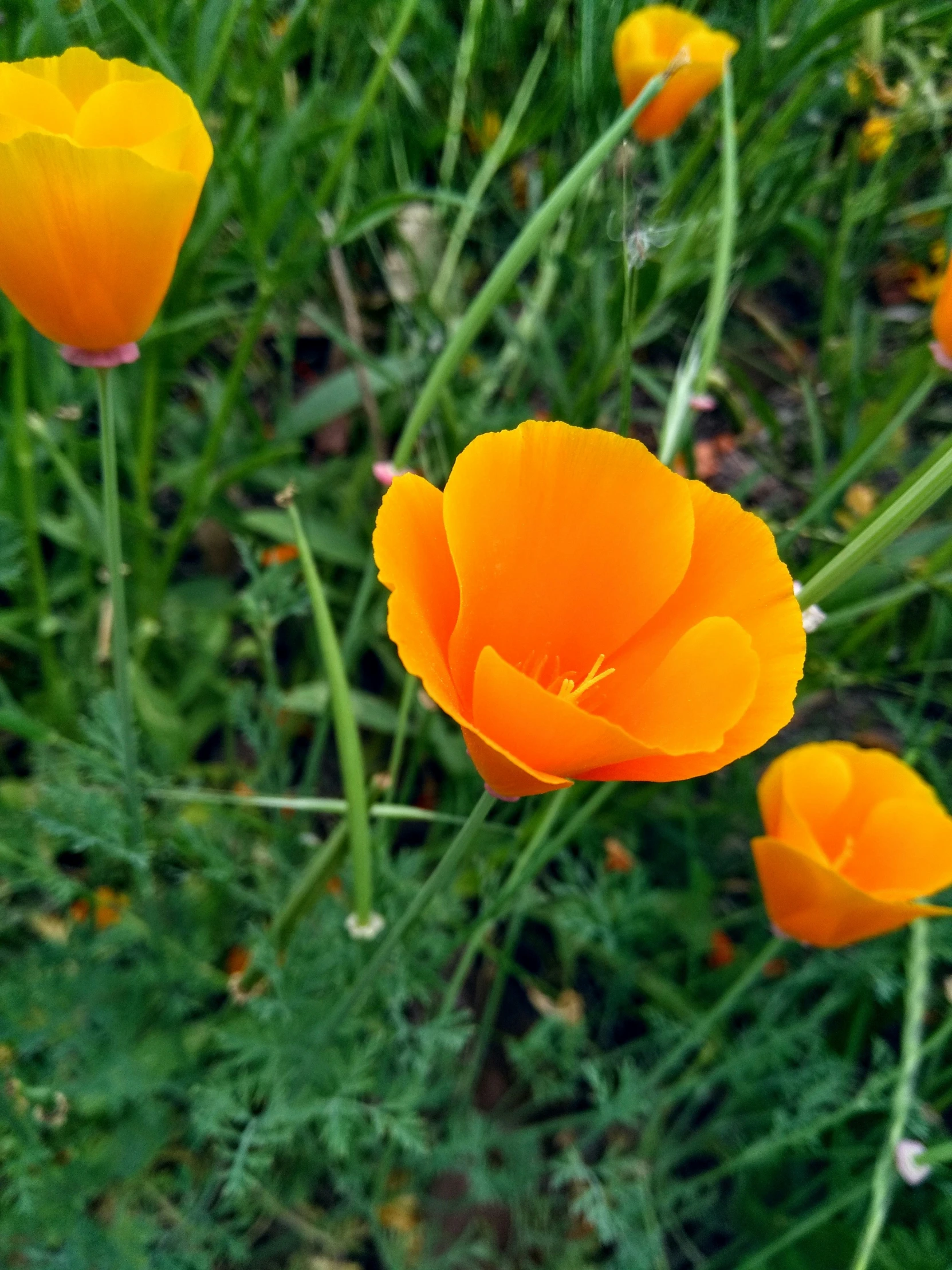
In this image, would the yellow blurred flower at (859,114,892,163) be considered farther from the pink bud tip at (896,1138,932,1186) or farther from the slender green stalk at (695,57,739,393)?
the pink bud tip at (896,1138,932,1186)

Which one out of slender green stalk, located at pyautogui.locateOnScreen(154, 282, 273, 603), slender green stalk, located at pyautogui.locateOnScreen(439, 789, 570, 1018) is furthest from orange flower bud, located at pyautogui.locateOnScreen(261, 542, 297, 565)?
slender green stalk, located at pyautogui.locateOnScreen(439, 789, 570, 1018)

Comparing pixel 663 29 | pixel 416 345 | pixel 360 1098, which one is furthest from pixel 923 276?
pixel 360 1098

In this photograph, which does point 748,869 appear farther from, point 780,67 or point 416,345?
point 780,67

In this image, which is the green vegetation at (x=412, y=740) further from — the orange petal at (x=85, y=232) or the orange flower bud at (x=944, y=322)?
the orange petal at (x=85, y=232)

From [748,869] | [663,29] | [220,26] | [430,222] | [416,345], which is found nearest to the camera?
[220,26]

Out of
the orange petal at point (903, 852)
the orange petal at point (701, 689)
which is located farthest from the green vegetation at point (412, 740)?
the orange petal at point (701, 689)

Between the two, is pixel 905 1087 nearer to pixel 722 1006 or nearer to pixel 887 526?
pixel 722 1006
